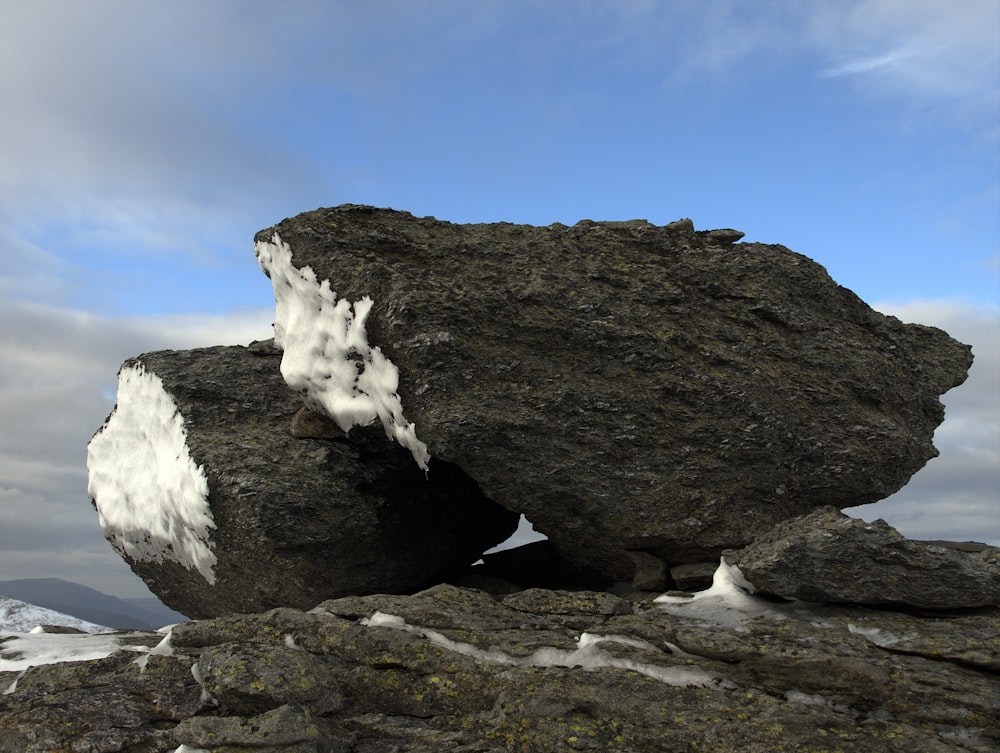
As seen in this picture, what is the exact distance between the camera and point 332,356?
1549 cm

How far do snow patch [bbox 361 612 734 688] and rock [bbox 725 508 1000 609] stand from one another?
2.08m

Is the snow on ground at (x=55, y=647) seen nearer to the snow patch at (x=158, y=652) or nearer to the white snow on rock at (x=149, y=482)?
Result: the snow patch at (x=158, y=652)

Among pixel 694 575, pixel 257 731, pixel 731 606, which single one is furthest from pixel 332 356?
pixel 731 606

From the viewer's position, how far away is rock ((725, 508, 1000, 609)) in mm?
11469

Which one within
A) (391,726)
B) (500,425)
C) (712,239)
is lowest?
(391,726)

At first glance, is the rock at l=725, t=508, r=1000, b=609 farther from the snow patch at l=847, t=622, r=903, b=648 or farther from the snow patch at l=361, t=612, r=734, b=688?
the snow patch at l=361, t=612, r=734, b=688

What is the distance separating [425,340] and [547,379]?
220cm

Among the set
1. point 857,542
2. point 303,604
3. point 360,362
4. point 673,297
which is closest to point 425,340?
point 360,362

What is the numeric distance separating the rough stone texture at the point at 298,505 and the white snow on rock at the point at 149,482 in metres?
0.32

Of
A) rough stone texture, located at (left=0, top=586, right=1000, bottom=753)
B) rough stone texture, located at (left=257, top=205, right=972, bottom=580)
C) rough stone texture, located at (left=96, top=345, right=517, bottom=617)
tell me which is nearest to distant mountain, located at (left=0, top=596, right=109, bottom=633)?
rough stone texture, located at (left=96, top=345, right=517, bottom=617)

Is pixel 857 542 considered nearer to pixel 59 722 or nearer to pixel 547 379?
pixel 547 379

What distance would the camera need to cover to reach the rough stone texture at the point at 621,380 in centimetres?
1410

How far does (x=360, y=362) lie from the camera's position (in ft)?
48.9

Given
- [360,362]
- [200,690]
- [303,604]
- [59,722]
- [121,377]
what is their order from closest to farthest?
[59,722]
[200,690]
[360,362]
[303,604]
[121,377]
